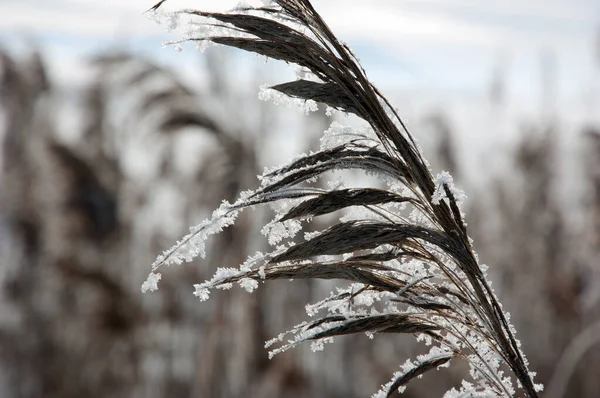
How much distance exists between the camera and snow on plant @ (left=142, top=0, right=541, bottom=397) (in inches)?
43.4

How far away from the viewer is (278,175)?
1.12 meters

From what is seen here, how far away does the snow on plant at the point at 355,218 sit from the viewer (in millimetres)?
1103

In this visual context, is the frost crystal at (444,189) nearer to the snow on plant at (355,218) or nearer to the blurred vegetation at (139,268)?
the snow on plant at (355,218)

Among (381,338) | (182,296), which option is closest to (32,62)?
(182,296)

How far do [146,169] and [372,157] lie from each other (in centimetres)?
746

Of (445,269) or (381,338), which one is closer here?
(445,269)

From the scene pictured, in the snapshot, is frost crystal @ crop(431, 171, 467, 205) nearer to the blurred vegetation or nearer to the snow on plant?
the snow on plant

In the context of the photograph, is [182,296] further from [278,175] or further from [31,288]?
[278,175]

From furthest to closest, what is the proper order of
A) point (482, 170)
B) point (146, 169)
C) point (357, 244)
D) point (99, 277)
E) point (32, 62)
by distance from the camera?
point (482, 170)
point (146, 169)
point (32, 62)
point (99, 277)
point (357, 244)

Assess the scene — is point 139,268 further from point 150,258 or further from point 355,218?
point 355,218

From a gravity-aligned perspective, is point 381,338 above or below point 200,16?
above

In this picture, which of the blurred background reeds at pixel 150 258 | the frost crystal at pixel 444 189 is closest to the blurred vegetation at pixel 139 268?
the blurred background reeds at pixel 150 258

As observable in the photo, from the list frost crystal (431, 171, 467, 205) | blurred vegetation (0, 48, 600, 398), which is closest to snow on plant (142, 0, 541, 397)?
frost crystal (431, 171, 467, 205)

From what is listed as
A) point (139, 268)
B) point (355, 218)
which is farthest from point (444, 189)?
point (139, 268)
